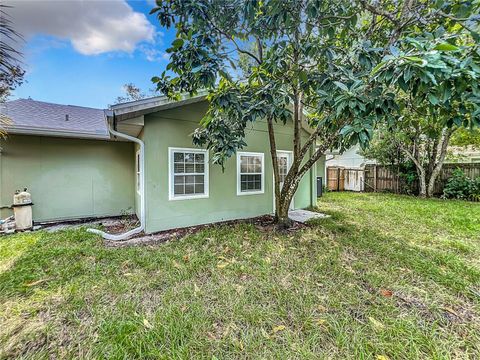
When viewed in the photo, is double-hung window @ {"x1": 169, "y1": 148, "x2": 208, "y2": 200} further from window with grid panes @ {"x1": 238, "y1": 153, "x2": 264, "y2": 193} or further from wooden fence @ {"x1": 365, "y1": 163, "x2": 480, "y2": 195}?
wooden fence @ {"x1": 365, "y1": 163, "x2": 480, "y2": 195}

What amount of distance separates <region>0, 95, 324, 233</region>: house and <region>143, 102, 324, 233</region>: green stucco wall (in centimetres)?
2

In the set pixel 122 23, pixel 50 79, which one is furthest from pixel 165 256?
pixel 50 79

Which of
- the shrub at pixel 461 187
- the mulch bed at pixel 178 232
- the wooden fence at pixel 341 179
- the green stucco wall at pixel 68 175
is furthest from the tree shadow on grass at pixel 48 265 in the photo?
the shrub at pixel 461 187

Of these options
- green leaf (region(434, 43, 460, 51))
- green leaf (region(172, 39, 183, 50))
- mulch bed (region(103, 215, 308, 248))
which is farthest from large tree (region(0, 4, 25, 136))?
green leaf (region(434, 43, 460, 51))

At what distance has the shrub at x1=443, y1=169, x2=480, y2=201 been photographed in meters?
9.48

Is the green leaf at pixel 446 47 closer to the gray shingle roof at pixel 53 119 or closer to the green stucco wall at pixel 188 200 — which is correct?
the green stucco wall at pixel 188 200

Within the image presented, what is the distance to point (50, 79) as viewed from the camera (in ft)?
28.7

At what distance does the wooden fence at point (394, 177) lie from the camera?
393 inches

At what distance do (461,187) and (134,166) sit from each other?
45.1ft

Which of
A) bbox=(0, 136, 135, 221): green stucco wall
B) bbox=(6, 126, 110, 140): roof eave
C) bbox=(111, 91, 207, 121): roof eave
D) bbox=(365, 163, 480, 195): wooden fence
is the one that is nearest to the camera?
bbox=(111, 91, 207, 121): roof eave

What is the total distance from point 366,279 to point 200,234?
3362 mm

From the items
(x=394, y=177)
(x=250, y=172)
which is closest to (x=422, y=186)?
(x=394, y=177)

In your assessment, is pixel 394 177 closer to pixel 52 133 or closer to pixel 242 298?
pixel 242 298

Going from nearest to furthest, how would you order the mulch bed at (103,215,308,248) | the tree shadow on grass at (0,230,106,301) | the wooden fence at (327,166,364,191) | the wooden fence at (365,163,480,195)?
the tree shadow on grass at (0,230,106,301), the mulch bed at (103,215,308,248), the wooden fence at (365,163,480,195), the wooden fence at (327,166,364,191)
